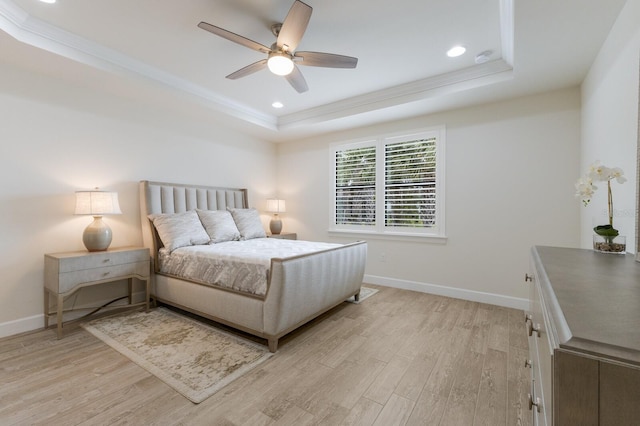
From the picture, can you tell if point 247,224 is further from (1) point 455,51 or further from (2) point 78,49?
(1) point 455,51

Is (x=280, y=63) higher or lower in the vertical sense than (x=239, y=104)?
lower

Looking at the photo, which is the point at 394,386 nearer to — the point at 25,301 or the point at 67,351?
the point at 67,351

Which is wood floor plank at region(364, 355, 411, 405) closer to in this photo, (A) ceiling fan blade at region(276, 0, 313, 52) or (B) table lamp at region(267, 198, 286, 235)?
(A) ceiling fan blade at region(276, 0, 313, 52)

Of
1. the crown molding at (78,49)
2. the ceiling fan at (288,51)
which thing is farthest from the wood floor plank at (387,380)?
the crown molding at (78,49)

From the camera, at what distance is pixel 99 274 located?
2.75 meters

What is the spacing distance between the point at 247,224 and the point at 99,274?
5.91 feet

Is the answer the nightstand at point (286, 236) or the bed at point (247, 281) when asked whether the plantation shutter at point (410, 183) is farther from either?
the nightstand at point (286, 236)

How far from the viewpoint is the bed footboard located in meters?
2.25

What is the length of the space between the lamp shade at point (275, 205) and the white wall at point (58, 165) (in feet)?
5.08

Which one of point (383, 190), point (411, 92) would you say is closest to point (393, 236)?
point (383, 190)

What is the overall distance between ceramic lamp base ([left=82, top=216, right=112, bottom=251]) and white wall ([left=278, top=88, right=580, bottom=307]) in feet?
11.5

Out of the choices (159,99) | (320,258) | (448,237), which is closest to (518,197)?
(448,237)

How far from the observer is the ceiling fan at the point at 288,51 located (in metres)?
1.94

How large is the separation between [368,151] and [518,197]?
210 centimetres
